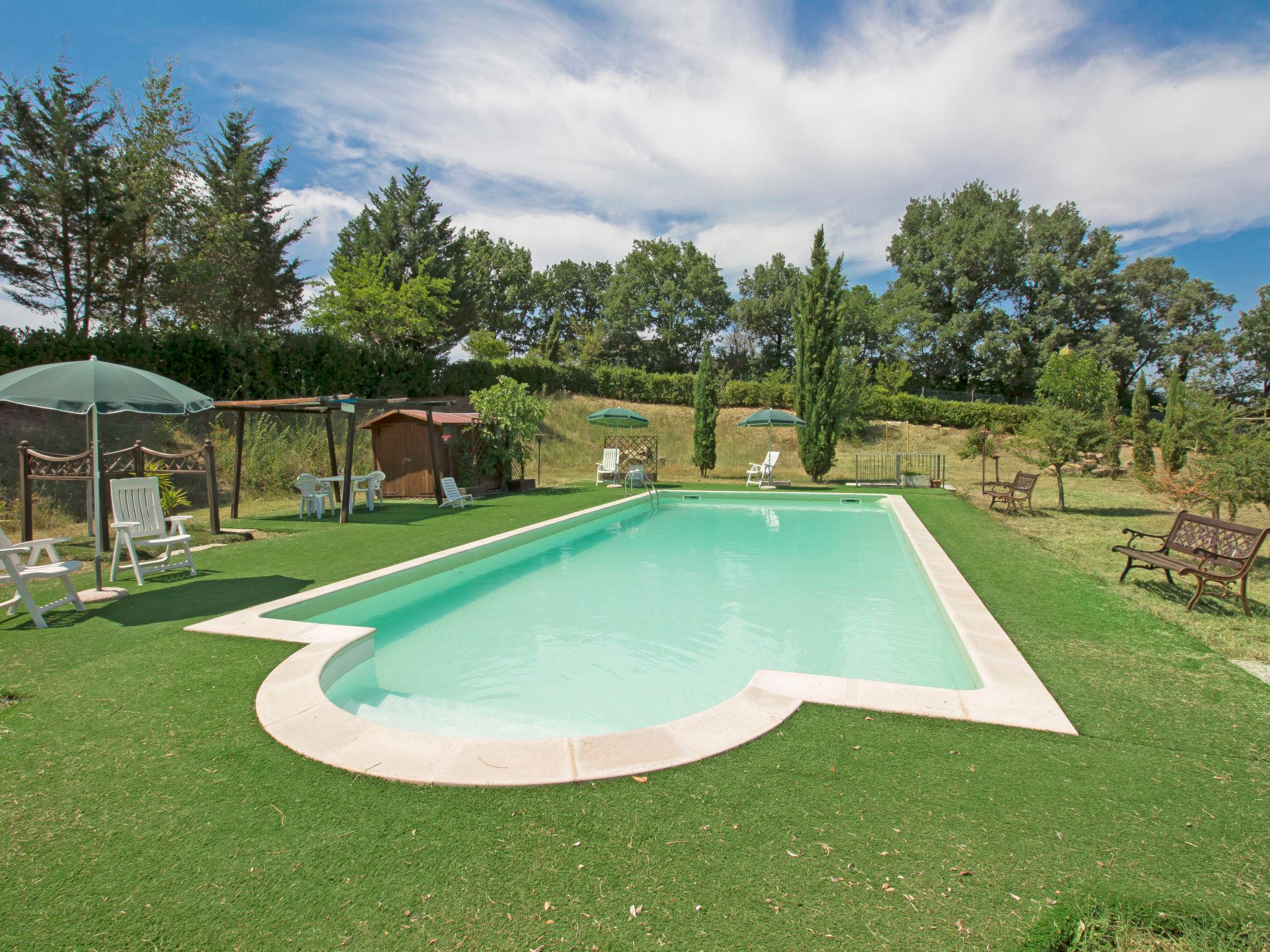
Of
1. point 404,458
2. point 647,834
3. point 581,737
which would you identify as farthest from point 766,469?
point 647,834

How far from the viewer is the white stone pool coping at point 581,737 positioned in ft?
8.26

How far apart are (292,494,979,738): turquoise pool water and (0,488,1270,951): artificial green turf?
1132mm

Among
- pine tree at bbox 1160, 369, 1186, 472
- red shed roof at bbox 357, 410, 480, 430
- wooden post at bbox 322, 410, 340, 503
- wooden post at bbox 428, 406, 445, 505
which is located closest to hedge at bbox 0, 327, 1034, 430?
red shed roof at bbox 357, 410, 480, 430

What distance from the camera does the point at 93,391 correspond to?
505cm

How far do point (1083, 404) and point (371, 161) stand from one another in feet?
99.2

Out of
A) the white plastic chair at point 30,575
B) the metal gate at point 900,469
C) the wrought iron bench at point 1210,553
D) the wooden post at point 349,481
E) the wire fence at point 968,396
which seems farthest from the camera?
the wire fence at point 968,396

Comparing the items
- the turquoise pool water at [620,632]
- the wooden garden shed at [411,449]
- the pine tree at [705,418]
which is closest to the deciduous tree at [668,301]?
the pine tree at [705,418]

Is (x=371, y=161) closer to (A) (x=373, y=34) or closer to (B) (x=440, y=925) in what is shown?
(A) (x=373, y=34)

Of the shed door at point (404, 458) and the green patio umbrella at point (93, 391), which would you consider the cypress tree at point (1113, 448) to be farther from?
the green patio umbrella at point (93, 391)

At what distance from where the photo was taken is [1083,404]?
22531 mm

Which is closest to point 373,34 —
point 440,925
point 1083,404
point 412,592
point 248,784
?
point 412,592

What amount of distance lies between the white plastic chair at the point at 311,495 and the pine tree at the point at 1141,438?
60.1 ft

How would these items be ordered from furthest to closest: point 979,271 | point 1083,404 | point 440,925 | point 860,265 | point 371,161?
point 860,265
point 979,271
point 371,161
point 1083,404
point 440,925

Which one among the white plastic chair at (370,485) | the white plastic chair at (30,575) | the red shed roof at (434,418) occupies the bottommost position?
the white plastic chair at (30,575)
